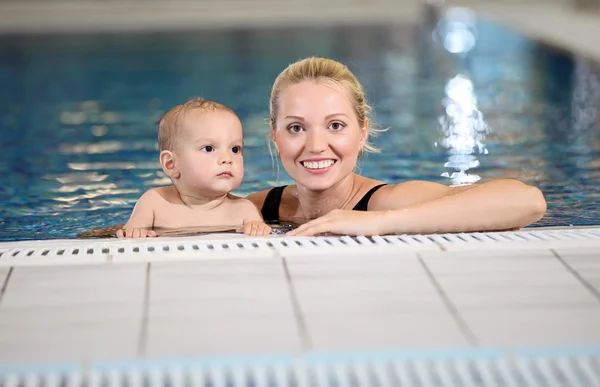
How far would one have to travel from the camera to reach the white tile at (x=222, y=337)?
209 cm

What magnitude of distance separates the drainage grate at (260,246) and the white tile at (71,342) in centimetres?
50

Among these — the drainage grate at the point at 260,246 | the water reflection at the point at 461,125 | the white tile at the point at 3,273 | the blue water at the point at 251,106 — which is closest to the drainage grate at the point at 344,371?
the white tile at the point at 3,273

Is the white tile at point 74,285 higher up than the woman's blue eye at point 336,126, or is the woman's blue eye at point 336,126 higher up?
the woman's blue eye at point 336,126

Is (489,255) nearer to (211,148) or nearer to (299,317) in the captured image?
(299,317)

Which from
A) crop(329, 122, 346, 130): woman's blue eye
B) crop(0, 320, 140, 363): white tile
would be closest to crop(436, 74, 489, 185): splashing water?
crop(329, 122, 346, 130): woman's blue eye

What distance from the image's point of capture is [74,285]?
2527 millimetres

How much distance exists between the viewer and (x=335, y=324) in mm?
2217

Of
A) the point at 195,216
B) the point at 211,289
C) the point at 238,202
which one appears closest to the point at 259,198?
the point at 238,202

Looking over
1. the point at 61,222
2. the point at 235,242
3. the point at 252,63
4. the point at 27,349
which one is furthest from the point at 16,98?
the point at 27,349

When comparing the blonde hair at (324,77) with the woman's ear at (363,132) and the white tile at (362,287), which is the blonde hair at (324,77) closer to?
the woman's ear at (363,132)

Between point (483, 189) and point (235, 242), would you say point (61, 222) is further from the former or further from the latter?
point (483, 189)

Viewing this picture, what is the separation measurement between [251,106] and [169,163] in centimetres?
390

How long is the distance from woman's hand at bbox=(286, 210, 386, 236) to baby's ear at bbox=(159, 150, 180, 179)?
610mm

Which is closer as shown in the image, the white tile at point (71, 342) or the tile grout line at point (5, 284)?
the white tile at point (71, 342)
